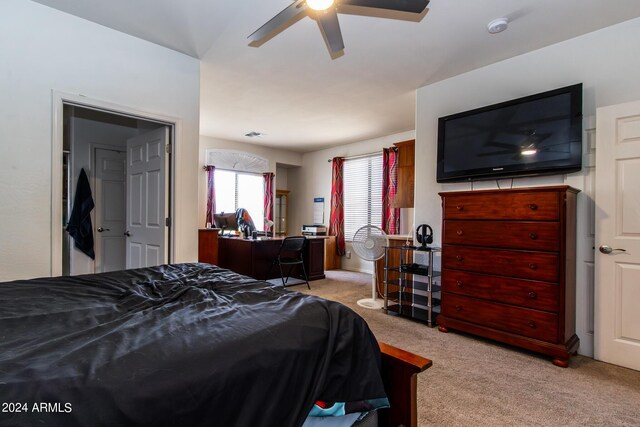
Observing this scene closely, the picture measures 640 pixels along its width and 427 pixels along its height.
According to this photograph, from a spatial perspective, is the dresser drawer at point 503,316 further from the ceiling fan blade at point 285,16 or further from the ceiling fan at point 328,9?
the ceiling fan blade at point 285,16

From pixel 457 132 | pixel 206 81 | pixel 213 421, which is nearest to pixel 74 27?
pixel 206 81

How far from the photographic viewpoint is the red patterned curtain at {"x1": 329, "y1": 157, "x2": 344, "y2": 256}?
6645 millimetres

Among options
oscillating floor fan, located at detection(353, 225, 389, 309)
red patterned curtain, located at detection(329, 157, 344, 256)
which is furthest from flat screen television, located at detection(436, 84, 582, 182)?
red patterned curtain, located at detection(329, 157, 344, 256)

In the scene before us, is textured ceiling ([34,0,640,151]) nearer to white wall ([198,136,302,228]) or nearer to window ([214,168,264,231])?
white wall ([198,136,302,228])

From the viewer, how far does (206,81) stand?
357 cm

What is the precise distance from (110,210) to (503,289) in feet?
14.6

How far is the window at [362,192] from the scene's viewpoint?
20.1 feet

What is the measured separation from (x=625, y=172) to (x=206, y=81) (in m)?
3.99

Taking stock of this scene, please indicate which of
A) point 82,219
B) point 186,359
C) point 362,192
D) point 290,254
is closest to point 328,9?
point 186,359

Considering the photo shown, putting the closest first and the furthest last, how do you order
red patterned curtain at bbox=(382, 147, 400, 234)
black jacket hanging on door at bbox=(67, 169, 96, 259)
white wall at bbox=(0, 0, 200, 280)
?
white wall at bbox=(0, 0, 200, 280), black jacket hanging on door at bbox=(67, 169, 96, 259), red patterned curtain at bbox=(382, 147, 400, 234)

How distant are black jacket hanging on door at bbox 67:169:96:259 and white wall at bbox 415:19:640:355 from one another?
409cm

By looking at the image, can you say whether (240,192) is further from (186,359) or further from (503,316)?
(186,359)

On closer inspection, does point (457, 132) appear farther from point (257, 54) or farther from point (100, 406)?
point (100, 406)

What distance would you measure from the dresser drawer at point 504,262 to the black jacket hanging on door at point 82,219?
3.87m
